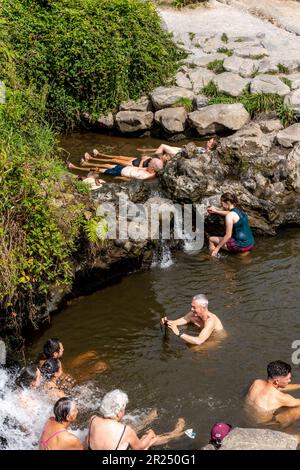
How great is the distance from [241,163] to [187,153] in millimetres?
1207

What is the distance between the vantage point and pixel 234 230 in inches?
503

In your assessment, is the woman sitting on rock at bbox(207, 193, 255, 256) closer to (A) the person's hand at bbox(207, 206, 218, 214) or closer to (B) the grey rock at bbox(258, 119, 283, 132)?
(A) the person's hand at bbox(207, 206, 218, 214)

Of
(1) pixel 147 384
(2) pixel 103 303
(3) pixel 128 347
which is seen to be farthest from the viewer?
(2) pixel 103 303

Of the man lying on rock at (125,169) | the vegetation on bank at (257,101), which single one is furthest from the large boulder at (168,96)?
the man lying on rock at (125,169)

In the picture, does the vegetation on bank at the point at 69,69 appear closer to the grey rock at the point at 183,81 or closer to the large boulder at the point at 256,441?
the grey rock at the point at 183,81

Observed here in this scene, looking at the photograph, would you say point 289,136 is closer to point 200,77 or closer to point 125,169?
point 125,169

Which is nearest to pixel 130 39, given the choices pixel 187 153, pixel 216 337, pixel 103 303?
pixel 187 153

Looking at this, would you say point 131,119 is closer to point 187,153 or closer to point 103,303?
point 187,153

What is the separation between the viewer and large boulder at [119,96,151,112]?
59.1ft

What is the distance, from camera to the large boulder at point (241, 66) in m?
18.4

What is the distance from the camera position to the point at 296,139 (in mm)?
14664

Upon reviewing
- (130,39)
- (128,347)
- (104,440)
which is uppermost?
(130,39)

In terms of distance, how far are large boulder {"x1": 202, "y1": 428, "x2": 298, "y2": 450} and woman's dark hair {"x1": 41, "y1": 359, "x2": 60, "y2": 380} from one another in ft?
9.24

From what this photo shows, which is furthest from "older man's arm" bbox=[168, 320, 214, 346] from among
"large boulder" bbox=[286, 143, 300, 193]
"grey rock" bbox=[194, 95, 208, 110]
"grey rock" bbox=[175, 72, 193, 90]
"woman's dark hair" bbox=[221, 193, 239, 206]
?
"grey rock" bbox=[175, 72, 193, 90]
